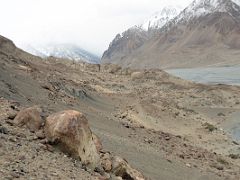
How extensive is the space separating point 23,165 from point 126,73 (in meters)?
64.7

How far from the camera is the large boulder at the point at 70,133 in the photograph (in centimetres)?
1135

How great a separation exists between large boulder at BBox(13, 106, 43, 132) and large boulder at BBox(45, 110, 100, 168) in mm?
613

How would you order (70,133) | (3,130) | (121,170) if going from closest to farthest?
1. (70,133)
2. (3,130)
3. (121,170)

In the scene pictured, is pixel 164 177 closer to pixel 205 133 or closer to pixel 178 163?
pixel 178 163

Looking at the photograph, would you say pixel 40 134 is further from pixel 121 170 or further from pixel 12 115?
pixel 121 170

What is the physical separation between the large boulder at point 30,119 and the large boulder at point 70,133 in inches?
24.1

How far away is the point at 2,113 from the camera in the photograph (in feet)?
43.1

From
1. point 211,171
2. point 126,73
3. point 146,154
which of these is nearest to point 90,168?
point 146,154

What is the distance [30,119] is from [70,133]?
1.49 metres

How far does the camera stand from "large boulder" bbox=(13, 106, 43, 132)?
12.3 m

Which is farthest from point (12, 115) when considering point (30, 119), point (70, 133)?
point (70, 133)

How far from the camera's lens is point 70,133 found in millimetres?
11336

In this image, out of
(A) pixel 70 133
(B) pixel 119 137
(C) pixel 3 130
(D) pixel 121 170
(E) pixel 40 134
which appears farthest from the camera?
(B) pixel 119 137

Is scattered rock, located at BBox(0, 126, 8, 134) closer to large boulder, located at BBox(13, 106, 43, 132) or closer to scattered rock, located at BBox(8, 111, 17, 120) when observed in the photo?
large boulder, located at BBox(13, 106, 43, 132)
